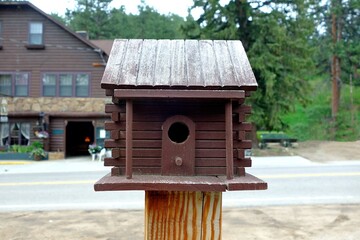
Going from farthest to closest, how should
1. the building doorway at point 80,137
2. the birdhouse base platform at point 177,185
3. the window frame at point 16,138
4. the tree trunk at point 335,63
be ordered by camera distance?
the building doorway at point 80,137 → the window frame at point 16,138 → the tree trunk at point 335,63 → the birdhouse base platform at point 177,185

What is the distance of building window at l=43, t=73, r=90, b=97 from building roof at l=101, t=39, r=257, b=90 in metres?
16.8

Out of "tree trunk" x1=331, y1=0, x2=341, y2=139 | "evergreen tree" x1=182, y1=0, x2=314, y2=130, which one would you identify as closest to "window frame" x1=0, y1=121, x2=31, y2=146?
"evergreen tree" x1=182, y1=0, x2=314, y2=130

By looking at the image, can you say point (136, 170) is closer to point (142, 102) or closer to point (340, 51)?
point (142, 102)

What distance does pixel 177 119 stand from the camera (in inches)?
116

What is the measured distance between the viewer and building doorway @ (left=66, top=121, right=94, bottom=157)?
22.8 meters

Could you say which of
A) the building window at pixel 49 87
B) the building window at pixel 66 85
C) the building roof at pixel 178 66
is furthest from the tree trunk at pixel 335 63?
the building window at pixel 49 87

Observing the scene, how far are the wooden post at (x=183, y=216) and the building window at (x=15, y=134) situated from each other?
1862cm

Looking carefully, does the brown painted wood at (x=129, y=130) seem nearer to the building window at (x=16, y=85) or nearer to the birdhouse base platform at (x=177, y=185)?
the birdhouse base platform at (x=177, y=185)

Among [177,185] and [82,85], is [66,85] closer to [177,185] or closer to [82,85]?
[82,85]

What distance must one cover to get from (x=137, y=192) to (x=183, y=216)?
7.14m

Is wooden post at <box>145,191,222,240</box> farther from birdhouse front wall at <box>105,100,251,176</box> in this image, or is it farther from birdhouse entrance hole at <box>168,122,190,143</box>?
birdhouse entrance hole at <box>168,122,190,143</box>

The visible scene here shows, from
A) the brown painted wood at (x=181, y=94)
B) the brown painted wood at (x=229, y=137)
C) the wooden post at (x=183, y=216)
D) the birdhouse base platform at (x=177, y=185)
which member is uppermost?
the brown painted wood at (x=181, y=94)

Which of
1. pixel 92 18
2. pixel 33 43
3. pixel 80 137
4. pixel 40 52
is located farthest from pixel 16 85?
pixel 92 18

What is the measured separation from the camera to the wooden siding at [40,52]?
19.4 m
